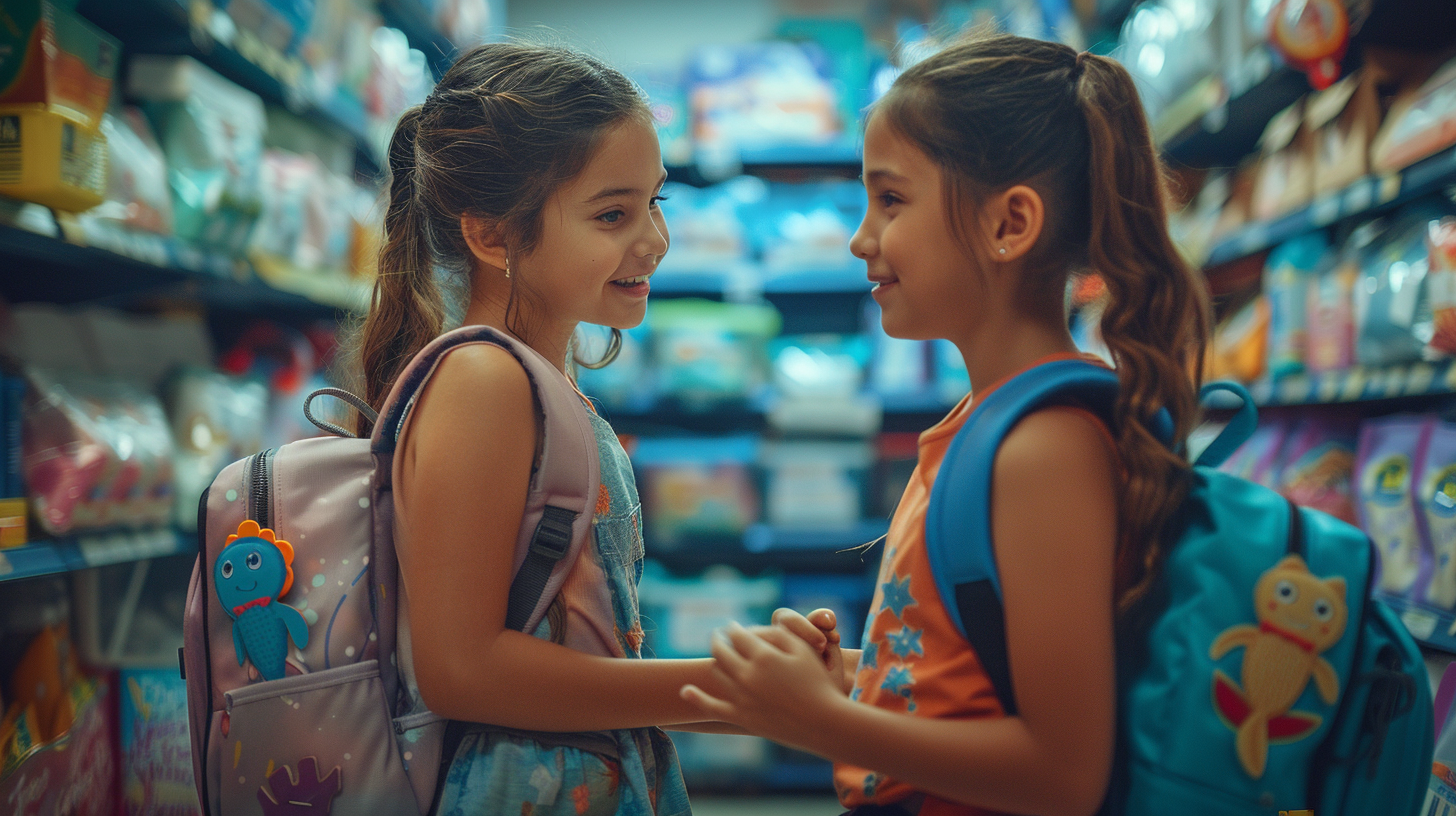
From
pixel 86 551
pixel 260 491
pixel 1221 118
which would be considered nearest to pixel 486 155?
pixel 260 491

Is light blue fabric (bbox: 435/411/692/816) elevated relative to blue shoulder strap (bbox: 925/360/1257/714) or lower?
lower

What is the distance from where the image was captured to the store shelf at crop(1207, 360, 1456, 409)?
4.76ft

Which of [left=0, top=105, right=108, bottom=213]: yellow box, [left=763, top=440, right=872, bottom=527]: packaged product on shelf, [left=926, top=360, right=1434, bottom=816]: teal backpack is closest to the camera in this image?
[left=926, top=360, right=1434, bottom=816]: teal backpack

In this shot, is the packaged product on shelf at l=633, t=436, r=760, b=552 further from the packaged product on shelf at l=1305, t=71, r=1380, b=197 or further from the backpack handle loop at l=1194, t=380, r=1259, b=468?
the backpack handle loop at l=1194, t=380, r=1259, b=468

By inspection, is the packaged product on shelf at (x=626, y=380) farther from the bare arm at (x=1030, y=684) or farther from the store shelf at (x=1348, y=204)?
the bare arm at (x=1030, y=684)

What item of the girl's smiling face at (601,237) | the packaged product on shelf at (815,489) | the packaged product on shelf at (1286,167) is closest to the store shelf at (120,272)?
the girl's smiling face at (601,237)

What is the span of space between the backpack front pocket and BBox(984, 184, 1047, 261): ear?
0.75m

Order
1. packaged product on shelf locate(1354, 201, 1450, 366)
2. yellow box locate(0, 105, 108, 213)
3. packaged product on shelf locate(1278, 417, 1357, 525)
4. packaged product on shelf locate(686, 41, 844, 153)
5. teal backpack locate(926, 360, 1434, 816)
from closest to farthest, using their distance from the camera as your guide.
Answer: teal backpack locate(926, 360, 1434, 816) → yellow box locate(0, 105, 108, 213) → packaged product on shelf locate(1354, 201, 1450, 366) → packaged product on shelf locate(1278, 417, 1357, 525) → packaged product on shelf locate(686, 41, 844, 153)

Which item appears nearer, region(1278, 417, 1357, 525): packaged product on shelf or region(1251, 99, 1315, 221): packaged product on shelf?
region(1278, 417, 1357, 525): packaged product on shelf

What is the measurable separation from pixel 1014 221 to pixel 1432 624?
1130 mm

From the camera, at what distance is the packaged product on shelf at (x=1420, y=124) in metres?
1.45

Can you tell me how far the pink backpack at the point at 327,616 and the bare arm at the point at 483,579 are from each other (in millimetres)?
27

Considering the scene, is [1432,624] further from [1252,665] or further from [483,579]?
[483,579]

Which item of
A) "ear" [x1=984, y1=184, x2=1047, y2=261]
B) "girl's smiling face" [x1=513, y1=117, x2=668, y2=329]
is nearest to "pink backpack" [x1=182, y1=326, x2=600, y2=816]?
"girl's smiling face" [x1=513, y1=117, x2=668, y2=329]
